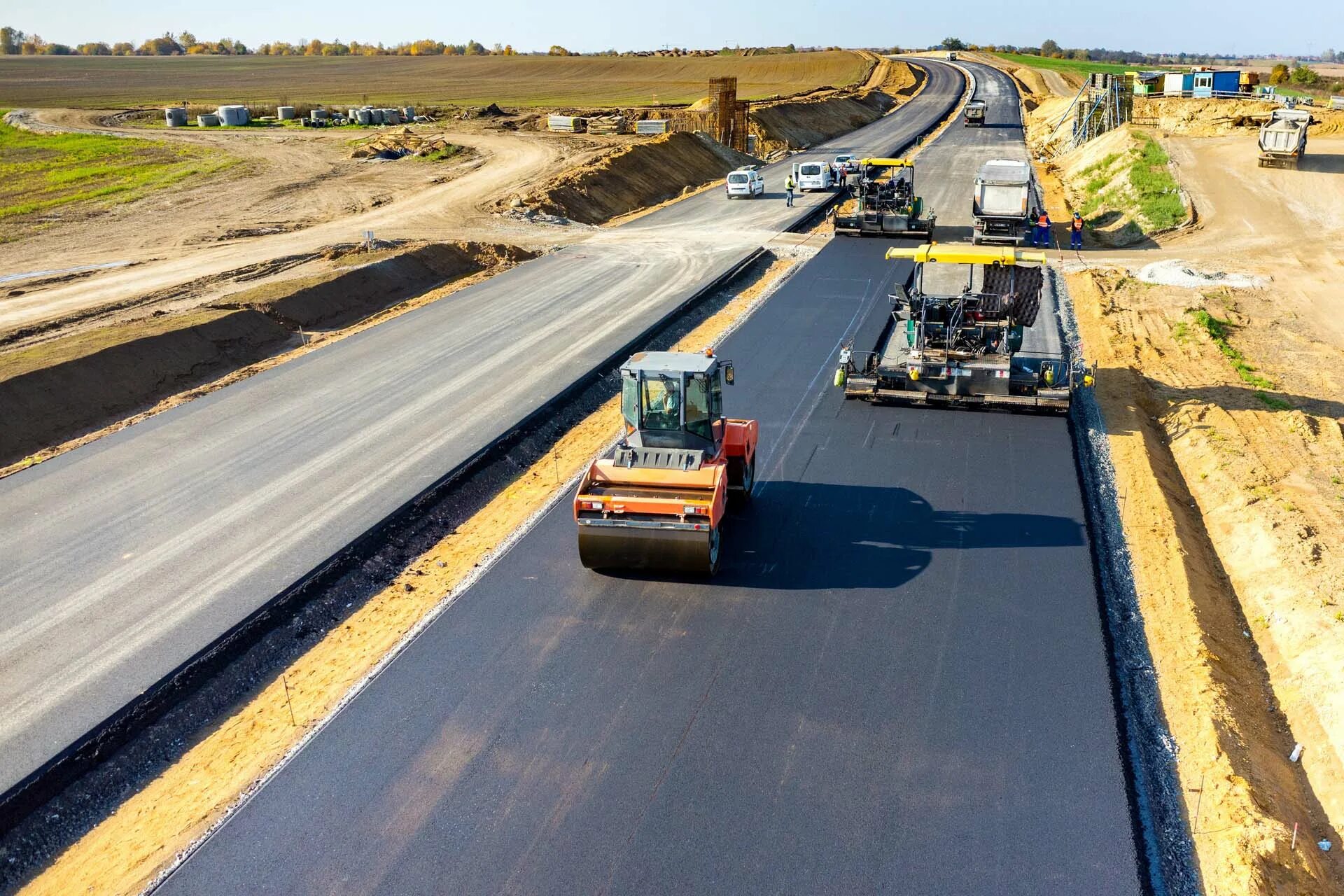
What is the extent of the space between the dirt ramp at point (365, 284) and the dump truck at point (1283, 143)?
28528 millimetres

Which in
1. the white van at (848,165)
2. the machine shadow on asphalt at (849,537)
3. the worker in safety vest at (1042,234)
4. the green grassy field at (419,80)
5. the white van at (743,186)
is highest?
the green grassy field at (419,80)

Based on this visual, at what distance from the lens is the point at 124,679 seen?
9.78 metres

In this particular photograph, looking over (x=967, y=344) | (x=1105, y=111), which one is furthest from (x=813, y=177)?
(x=967, y=344)

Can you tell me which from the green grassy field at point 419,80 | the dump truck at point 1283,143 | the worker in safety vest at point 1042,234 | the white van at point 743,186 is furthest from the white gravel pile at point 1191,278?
the green grassy field at point 419,80

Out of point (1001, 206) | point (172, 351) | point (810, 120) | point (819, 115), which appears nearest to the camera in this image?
point (172, 351)

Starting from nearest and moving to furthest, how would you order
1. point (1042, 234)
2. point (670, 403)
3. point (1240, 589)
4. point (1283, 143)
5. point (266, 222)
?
point (670, 403), point (1240, 589), point (1042, 234), point (266, 222), point (1283, 143)

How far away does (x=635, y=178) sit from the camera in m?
42.9

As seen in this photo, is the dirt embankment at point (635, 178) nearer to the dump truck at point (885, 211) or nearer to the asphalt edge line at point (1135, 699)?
the dump truck at point (885, 211)

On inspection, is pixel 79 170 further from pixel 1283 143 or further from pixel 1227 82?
pixel 1227 82

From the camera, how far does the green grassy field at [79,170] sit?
35422mm

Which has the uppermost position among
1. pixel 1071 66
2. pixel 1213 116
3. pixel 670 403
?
pixel 1071 66

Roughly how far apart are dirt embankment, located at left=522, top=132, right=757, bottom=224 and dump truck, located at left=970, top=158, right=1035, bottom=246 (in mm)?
14039

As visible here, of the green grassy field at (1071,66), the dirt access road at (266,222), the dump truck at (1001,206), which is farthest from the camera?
the green grassy field at (1071,66)

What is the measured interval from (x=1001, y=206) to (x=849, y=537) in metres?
21.0
